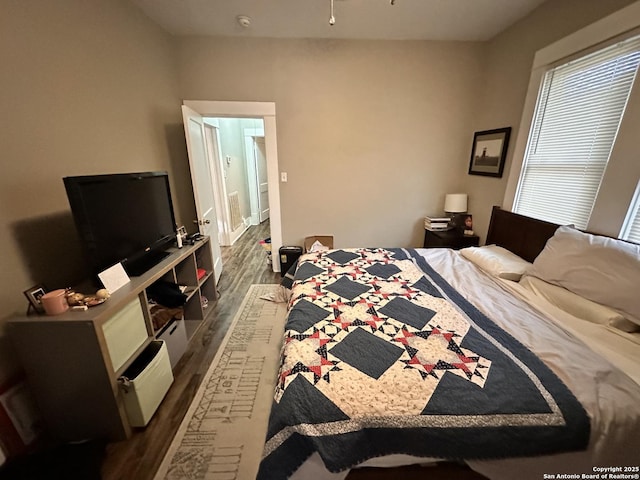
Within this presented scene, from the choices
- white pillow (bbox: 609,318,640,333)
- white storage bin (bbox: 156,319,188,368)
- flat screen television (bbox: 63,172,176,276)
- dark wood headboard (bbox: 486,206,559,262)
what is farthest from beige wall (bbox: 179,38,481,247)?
white pillow (bbox: 609,318,640,333)

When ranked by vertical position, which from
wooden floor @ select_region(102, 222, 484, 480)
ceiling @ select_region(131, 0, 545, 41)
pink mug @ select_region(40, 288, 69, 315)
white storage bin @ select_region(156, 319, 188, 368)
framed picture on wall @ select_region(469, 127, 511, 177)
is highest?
ceiling @ select_region(131, 0, 545, 41)

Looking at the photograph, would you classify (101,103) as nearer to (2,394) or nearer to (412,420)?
(2,394)

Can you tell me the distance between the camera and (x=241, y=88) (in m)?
2.83

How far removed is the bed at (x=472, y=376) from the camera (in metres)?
0.86

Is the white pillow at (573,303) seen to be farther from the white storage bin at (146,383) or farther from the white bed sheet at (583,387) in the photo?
the white storage bin at (146,383)

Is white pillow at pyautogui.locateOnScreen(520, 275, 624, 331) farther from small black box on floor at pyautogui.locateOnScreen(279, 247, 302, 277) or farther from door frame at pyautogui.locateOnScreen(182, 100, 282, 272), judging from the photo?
door frame at pyautogui.locateOnScreen(182, 100, 282, 272)

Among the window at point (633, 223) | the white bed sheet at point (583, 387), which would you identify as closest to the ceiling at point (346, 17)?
the window at point (633, 223)

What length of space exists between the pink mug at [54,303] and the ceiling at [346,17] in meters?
2.40

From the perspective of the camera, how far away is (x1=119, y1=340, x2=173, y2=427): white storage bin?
1.30m

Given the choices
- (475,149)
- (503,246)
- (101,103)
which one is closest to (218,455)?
(101,103)

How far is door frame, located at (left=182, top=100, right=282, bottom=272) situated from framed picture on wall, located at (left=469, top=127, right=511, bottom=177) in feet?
7.76

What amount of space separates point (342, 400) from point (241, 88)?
3152 mm

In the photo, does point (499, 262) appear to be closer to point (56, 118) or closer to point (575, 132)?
point (575, 132)

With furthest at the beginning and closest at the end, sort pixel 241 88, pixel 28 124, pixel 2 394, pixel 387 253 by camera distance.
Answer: pixel 241 88, pixel 387 253, pixel 28 124, pixel 2 394
